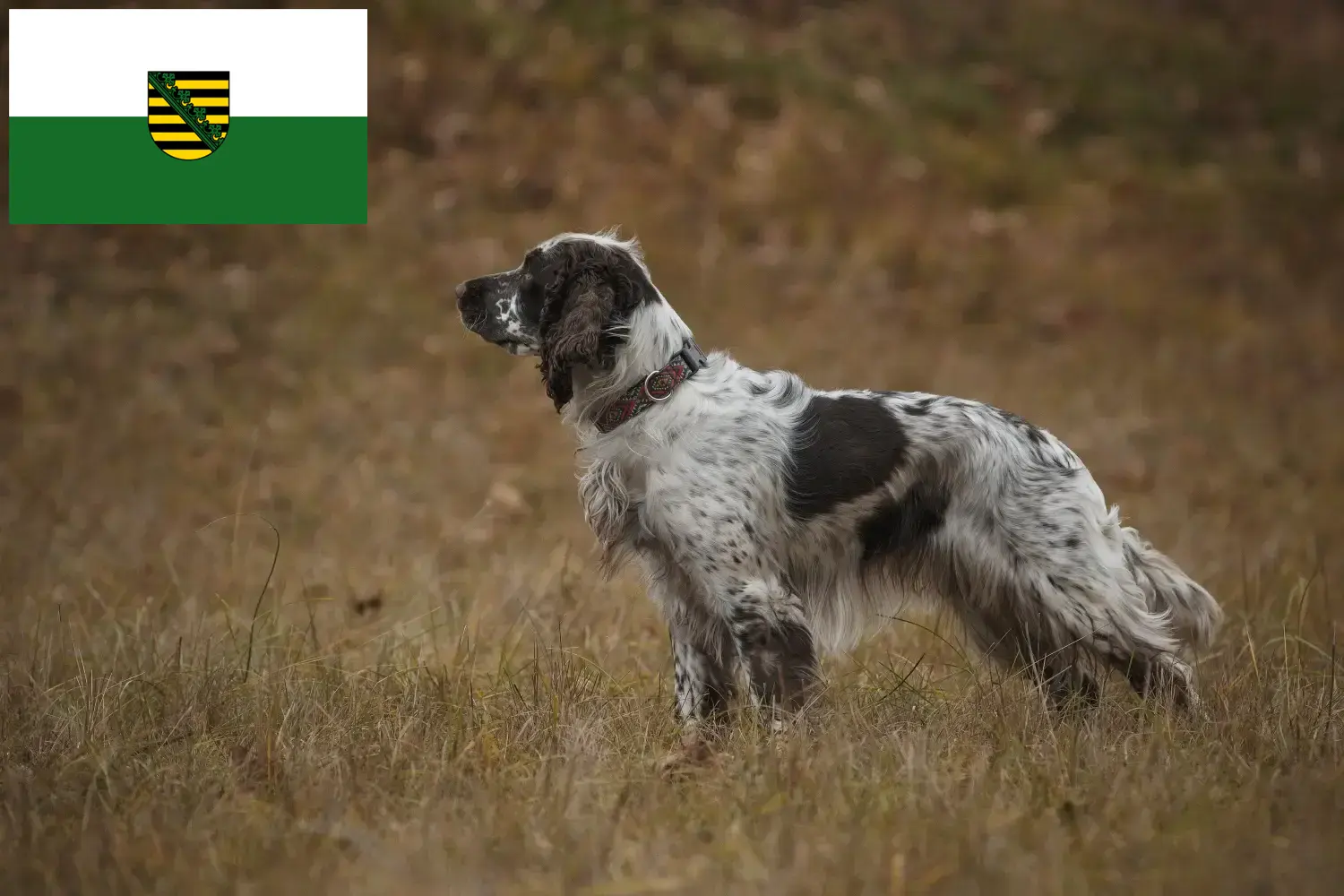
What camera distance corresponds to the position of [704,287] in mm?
12766

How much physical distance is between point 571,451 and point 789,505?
6.02 meters

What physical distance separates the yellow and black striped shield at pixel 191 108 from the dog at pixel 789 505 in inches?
174

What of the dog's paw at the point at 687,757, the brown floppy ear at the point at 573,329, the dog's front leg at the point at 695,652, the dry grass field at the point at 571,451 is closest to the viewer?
the dry grass field at the point at 571,451

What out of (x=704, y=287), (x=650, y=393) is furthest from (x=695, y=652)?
(x=704, y=287)

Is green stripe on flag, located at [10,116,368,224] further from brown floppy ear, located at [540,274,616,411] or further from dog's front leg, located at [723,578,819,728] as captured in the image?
dog's front leg, located at [723,578,819,728]

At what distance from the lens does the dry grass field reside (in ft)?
11.7

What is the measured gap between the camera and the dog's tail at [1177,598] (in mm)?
4781

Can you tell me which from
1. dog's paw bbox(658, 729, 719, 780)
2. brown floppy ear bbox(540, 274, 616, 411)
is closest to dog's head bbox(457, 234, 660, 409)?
brown floppy ear bbox(540, 274, 616, 411)

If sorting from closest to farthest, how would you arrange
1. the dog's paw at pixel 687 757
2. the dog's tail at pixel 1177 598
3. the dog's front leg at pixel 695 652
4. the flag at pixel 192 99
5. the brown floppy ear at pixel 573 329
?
the dog's paw at pixel 687 757 < the brown floppy ear at pixel 573 329 < the dog's front leg at pixel 695 652 < the dog's tail at pixel 1177 598 < the flag at pixel 192 99

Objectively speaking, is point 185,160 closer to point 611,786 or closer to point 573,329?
point 573,329

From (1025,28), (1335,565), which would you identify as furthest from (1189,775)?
(1025,28)

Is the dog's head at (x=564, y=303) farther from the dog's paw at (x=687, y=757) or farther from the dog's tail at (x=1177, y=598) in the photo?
the dog's tail at (x=1177, y=598)

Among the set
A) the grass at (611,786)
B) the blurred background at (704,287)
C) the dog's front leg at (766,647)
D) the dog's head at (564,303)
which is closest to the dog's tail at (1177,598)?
the grass at (611,786)

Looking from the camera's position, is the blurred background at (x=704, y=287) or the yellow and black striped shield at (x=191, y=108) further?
the blurred background at (x=704, y=287)
